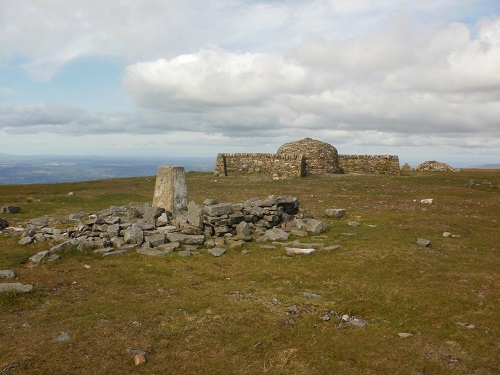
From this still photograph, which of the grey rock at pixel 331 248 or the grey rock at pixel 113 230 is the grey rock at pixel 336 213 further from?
the grey rock at pixel 113 230

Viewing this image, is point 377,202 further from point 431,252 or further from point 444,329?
point 444,329

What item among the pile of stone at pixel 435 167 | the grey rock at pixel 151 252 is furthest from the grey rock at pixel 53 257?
the pile of stone at pixel 435 167

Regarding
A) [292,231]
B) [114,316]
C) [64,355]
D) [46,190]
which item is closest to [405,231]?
[292,231]

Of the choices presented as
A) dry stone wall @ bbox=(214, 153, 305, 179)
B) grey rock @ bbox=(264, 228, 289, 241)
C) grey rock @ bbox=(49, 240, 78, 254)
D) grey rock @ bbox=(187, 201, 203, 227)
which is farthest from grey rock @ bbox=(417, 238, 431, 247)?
dry stone wall @ bbox=(214, 153, 305, 179)

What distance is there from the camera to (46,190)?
31719mm

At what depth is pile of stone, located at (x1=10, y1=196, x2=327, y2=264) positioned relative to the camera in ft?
41.8

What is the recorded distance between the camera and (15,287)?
333 inches

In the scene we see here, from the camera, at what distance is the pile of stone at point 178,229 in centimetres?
1273

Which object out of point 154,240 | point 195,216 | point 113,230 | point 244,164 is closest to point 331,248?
point 195,216

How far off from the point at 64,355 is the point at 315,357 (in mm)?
4288

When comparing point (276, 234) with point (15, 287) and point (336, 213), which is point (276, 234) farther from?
point (15, 287)

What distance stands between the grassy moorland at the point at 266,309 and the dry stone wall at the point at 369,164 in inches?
1206

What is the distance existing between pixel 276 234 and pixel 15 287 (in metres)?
8.61

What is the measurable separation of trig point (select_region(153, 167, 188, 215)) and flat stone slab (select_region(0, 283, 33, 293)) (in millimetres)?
7909
